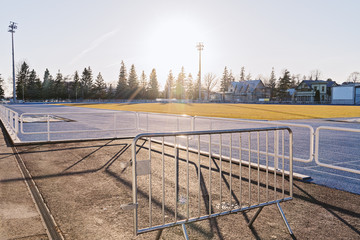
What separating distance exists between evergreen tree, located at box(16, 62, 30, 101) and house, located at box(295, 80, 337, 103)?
102163mm

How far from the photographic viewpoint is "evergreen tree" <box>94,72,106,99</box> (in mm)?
119188

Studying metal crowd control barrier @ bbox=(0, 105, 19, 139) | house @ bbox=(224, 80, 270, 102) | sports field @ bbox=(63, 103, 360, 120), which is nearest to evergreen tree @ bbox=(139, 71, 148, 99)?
house @ bbox=(224, 80, 270, 102)

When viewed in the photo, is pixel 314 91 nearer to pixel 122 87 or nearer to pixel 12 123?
pixel 122 87

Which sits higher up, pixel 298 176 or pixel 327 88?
pixel 327 88

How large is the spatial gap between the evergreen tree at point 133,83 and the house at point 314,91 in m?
62.7

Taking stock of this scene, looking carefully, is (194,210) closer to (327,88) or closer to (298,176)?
(298,176)

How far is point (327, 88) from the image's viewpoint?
349 feet

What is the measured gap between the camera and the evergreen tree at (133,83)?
11988 cm

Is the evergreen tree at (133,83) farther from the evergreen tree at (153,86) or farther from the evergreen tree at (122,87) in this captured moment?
the evergreen tree at (153,86)

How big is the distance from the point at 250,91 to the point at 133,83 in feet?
165

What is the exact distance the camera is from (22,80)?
11381 cm

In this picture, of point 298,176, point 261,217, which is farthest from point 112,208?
point 298,176

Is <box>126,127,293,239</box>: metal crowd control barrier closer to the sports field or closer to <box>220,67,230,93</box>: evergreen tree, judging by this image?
the sports field

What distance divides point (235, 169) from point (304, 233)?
3.27 meters
